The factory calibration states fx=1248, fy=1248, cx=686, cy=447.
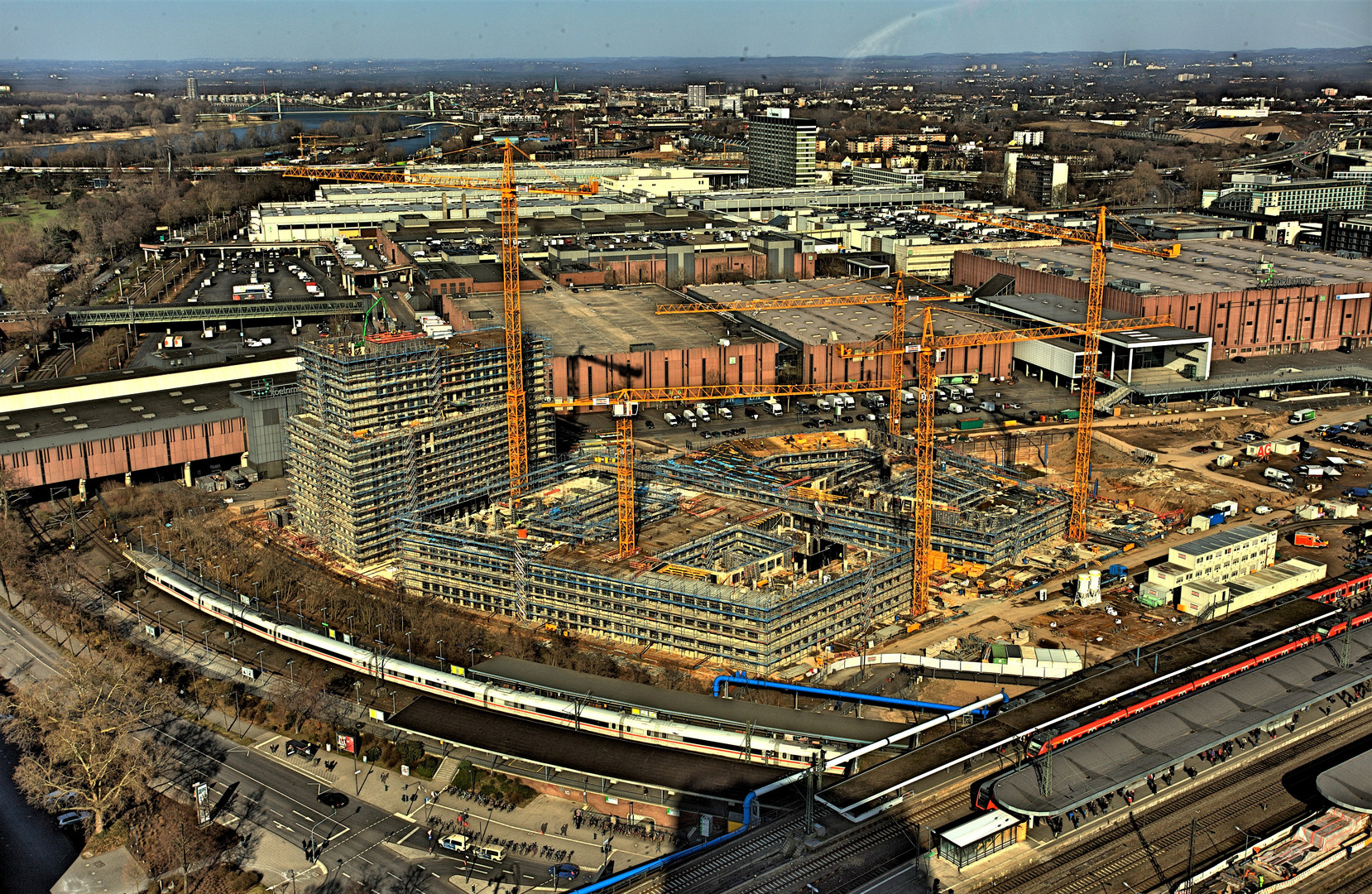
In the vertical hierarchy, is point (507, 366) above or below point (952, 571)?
above

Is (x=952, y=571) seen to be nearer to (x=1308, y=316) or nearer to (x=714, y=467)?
(x=714, y=467)

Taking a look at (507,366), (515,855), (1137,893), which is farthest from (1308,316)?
(515,855)

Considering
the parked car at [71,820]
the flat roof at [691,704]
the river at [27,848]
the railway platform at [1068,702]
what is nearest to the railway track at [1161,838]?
the railway platform at [1068,702]

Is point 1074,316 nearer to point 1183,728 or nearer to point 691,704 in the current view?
point 1183,728

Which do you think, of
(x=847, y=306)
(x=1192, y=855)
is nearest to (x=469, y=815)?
(x=1192, y=855)

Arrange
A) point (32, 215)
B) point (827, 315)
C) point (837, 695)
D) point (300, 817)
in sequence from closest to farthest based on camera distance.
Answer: point (300, 817) < point (837, 695) < point (827, 315) < point (32, 215)

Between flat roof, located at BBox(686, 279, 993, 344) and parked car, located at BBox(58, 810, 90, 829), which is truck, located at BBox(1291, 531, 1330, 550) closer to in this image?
flat roof, located at BBox(686, 279, 993, 344)
